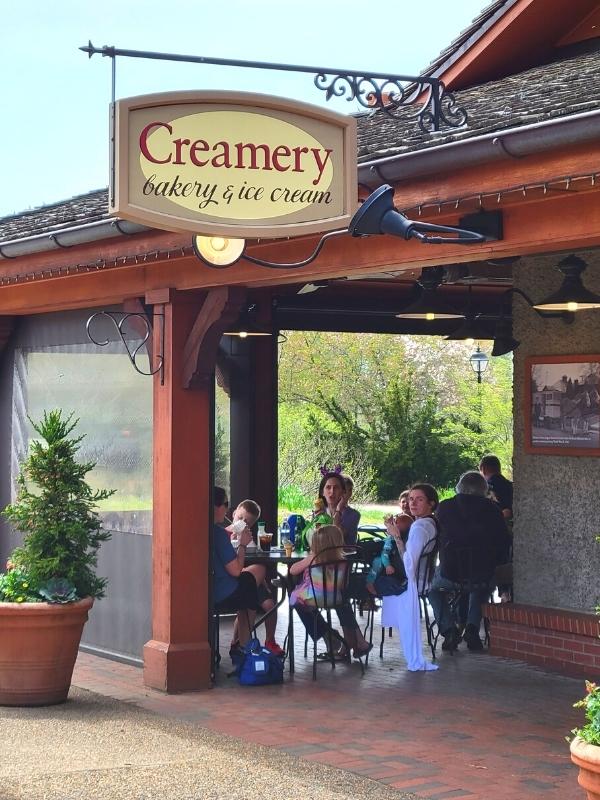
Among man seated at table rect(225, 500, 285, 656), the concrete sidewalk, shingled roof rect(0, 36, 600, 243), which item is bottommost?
the concrete sidewalk

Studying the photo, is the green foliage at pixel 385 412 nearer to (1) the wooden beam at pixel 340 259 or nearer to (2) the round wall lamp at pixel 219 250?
(1) the wooden beam at pixel 340 259

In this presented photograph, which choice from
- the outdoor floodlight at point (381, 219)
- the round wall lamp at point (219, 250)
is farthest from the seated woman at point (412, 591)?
the outdoor floodlight at point (381, 219)

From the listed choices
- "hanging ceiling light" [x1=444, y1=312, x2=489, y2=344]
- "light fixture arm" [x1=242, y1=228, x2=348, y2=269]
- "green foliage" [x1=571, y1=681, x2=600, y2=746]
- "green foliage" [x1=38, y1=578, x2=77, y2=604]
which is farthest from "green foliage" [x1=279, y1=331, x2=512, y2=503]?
"green foliage" [x1=571, y1=681, x2=600, y2=746]

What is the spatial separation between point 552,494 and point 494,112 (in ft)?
12.3

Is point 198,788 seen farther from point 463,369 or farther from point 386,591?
point 463,369

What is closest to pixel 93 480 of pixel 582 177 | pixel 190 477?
pixel 190 477

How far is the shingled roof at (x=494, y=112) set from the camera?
5883mm

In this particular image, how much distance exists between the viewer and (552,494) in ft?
31.7

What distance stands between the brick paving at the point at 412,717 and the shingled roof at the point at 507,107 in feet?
10.0

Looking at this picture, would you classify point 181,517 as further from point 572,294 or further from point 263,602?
point 572,294

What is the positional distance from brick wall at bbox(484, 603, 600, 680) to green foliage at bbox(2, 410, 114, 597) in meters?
3.21

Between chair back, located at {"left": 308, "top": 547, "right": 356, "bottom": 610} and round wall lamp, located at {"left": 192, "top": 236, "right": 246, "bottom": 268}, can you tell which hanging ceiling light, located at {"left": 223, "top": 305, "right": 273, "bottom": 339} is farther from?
round wall lamp, located at {"left": 192, "top": 236, "right": 246, "bottom": 268}

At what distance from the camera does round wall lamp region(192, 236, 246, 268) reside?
270 inches

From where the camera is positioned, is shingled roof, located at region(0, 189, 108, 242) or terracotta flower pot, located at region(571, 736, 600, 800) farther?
shingled roof, located at region(0, 189, 108, 242)
